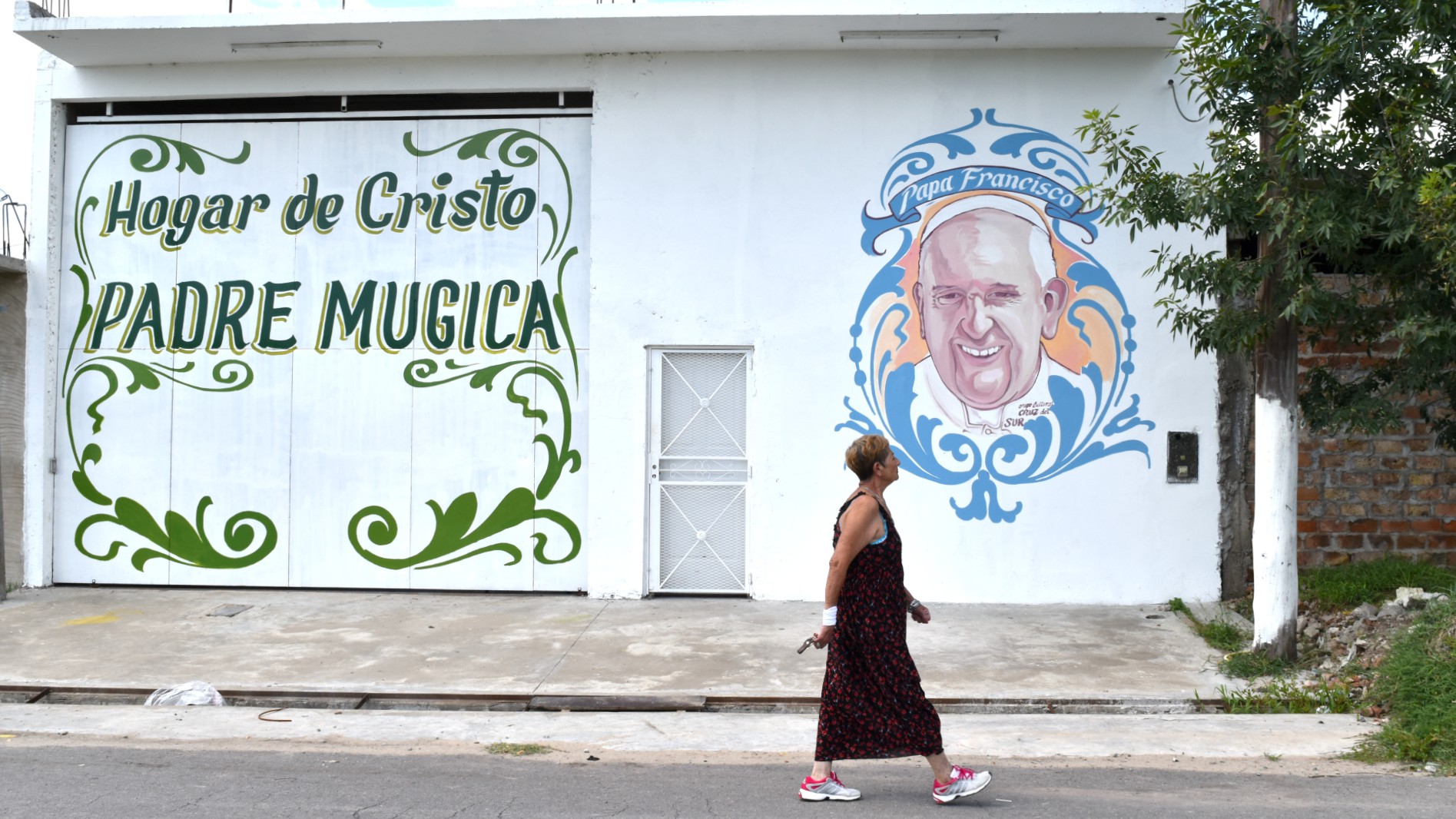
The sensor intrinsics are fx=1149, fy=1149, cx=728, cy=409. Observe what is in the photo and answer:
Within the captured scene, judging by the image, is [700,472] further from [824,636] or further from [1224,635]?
[824,636]

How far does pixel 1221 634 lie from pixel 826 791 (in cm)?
438

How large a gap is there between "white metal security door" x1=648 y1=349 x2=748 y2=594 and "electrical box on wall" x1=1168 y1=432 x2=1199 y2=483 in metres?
3.50

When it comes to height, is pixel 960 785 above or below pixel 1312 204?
below

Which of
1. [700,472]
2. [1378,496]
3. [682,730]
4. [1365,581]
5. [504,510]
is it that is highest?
[700,472]

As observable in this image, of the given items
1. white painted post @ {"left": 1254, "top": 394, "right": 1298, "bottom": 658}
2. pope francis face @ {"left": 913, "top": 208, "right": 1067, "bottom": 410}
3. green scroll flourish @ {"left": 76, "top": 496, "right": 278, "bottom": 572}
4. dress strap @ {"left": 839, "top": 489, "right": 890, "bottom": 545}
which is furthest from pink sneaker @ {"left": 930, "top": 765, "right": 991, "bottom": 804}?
green scroll flourish @ {"left": 76, "top": 496, "right": 278, "bottom": 572}

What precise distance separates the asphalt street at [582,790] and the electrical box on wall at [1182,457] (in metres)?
4.23

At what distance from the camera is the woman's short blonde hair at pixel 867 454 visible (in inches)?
195

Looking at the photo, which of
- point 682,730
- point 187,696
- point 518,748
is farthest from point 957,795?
point 187,696

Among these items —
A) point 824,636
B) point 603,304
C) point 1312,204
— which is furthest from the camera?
point 603,304

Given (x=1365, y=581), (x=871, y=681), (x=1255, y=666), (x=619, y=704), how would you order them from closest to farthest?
1. (x=871, y=681)
2. (x=619, y=704)
3. (x=1255, y=666)
4. (x=1365, y=581)

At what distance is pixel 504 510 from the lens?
10016 mm

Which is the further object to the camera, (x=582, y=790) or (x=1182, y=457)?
(x=1182, y=457)

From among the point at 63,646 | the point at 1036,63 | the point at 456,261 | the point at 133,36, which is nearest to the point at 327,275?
the point at 456,261

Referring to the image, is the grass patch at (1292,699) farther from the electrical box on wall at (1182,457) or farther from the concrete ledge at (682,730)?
the electrical box on wall at (1182,457)
